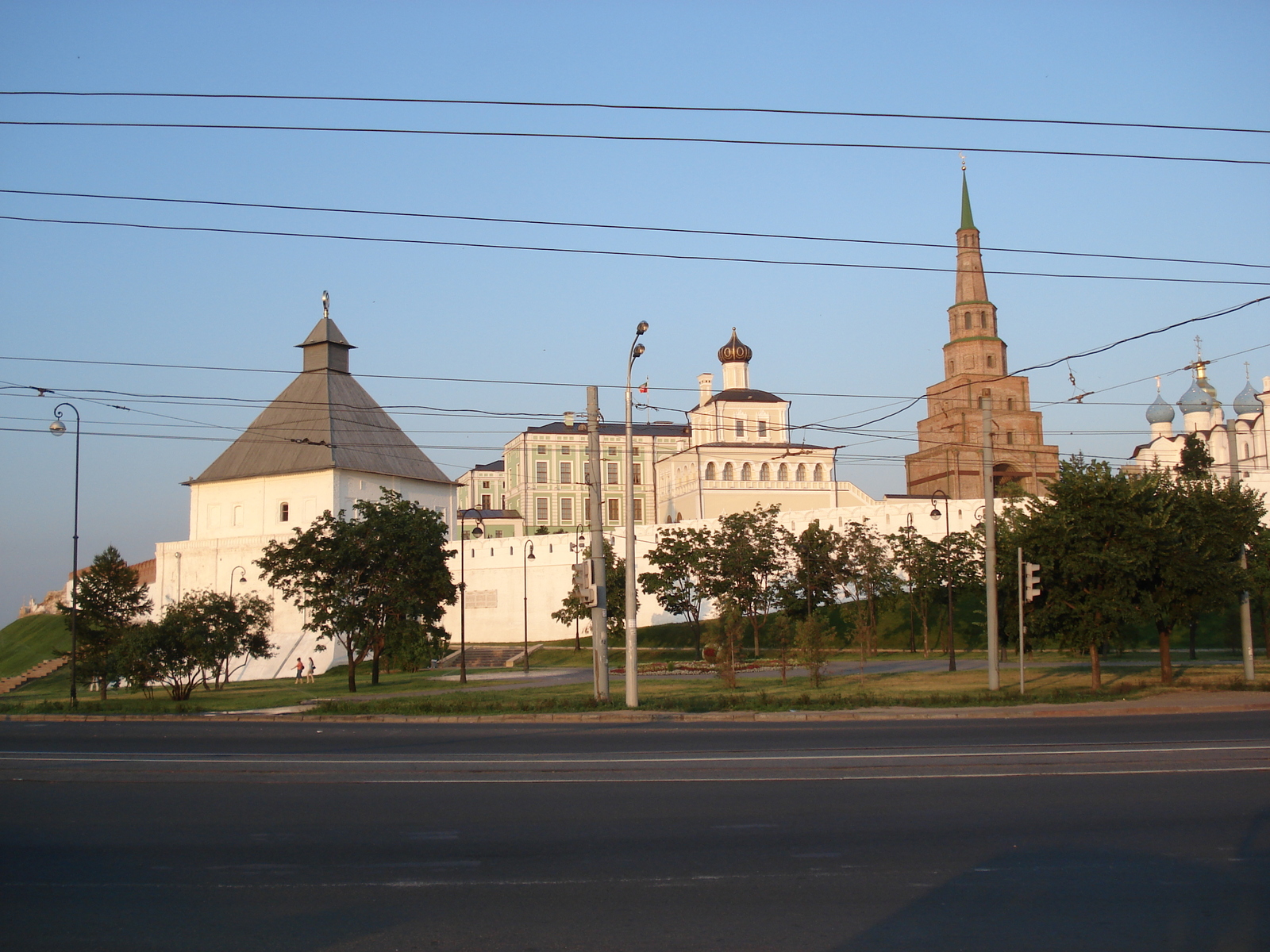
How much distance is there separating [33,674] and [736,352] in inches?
2369

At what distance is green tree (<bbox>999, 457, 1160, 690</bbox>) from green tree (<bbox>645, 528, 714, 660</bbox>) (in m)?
22.4

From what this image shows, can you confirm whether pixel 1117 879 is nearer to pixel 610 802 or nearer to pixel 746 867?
pixel 746 867

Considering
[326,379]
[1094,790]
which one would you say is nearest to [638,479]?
[326,379]

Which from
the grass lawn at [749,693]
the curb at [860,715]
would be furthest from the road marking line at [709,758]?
the grass lawn at [749,693]

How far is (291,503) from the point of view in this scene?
218 feet

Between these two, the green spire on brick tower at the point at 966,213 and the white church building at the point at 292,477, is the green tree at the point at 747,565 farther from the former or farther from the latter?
the green spire on brick tower at the point at 966,213

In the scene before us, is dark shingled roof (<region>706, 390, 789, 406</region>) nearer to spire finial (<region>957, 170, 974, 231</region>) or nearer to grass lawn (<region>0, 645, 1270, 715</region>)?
spire finial (<region>957, 170, 974, 231</region>)

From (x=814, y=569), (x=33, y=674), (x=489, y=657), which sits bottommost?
(x=33, y=674)

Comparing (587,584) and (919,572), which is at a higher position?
(919,572)

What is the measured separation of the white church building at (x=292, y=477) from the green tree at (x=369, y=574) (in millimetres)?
24388

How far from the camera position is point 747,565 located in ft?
152

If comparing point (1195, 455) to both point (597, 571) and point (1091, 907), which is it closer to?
point (597, 571)

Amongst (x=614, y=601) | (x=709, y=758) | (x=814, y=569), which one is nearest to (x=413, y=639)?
(x=614, y=601)

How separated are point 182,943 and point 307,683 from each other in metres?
42.1
